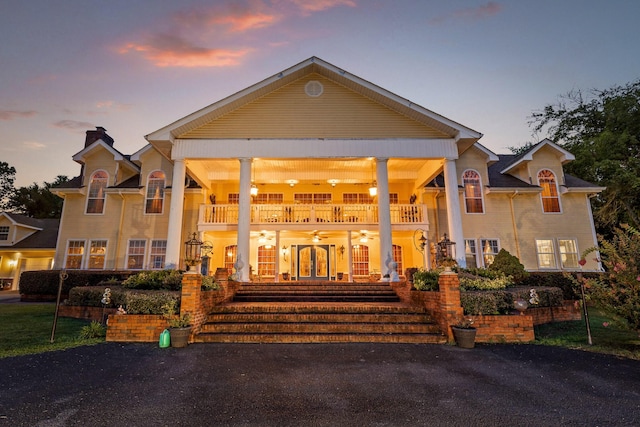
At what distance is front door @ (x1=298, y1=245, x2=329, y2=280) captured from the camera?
1602 cm

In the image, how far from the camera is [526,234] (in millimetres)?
15148

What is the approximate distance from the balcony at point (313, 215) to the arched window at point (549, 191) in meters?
6.82

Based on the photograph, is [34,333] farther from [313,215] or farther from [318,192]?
[318,192]

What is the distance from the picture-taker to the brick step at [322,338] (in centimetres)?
684

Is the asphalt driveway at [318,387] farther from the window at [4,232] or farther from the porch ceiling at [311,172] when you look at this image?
the window at [4,232]

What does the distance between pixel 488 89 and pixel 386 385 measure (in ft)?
66.0

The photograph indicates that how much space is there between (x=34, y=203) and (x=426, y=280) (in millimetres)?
48662

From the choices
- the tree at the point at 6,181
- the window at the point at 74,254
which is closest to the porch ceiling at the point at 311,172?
the window at the point at 74,254

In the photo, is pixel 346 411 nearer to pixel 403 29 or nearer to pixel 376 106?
pixel 376 106

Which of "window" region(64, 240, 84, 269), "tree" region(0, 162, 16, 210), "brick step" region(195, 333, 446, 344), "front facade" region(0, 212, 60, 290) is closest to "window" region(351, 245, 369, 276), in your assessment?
"brick step" region(195, 333, 446, 344)

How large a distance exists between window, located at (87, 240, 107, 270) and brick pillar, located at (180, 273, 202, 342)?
11186 mm

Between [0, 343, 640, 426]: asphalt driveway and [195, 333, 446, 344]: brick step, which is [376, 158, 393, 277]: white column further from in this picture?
[0, 343, 640, 426]: asphalt driveway

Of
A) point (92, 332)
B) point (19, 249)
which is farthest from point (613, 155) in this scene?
point (19, 249)

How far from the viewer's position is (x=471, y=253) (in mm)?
15008
